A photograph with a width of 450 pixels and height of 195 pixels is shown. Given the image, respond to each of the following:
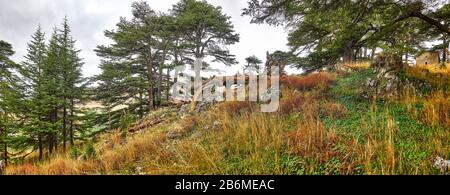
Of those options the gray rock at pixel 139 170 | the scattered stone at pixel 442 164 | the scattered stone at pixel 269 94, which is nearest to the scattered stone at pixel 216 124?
the scattered stone at pixel 269 94

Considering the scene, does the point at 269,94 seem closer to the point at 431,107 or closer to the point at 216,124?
the point at 216,124

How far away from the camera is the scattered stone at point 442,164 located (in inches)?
88.4

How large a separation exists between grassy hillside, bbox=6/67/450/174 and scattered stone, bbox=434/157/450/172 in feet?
0.14

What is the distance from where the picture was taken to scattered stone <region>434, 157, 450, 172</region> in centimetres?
225

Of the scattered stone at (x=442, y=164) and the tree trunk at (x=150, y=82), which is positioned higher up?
the tree trunk at (x=150, y=82)

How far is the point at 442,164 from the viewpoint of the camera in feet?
7.50

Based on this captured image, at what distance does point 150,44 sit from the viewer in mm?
16734

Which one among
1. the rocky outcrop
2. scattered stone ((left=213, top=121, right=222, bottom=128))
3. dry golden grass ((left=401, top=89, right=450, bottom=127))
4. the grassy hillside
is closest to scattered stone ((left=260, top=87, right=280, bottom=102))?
the grassy hillside

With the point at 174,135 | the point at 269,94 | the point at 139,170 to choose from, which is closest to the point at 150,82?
the point at 269,94

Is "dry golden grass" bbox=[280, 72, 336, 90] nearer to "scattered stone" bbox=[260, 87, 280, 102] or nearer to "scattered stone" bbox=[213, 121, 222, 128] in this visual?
"scattered stone" bbox=[260, 87, 280, 102]

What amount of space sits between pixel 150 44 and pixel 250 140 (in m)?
15.2

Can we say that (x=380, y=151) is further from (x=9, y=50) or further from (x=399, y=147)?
(x=9, y=50)

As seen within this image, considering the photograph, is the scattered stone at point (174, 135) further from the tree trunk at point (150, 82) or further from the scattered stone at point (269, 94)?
the tree trunk at point (150, 82)

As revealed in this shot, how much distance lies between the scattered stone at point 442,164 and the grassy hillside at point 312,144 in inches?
1.7
